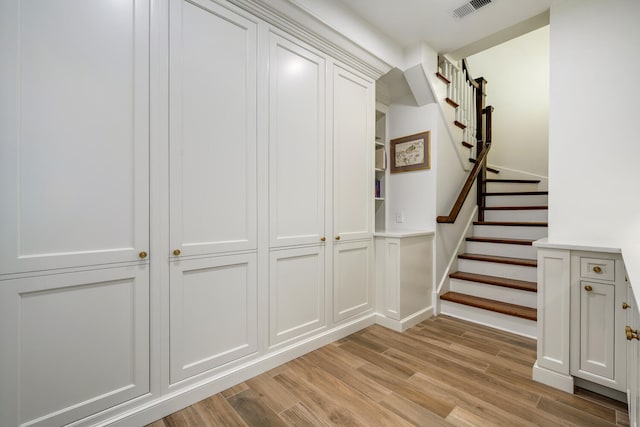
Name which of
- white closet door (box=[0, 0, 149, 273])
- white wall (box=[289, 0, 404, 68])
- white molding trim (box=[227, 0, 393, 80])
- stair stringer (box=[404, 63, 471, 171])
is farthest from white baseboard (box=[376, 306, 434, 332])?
white wall (box=[289, 0, 404, 68])

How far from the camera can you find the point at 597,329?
5.41 feet

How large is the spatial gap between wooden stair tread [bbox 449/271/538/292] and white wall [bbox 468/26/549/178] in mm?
2526

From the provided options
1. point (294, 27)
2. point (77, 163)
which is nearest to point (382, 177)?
point (294, 27)

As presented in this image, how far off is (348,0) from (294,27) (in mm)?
562

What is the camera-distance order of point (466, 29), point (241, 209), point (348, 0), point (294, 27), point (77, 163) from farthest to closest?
point (466, 29) → point (348, 0) → point (294, 27) → point (241, 209) → point (77, 163)

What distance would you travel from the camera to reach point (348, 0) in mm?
2199

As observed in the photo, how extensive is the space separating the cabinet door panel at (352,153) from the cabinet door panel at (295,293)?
0.39 m

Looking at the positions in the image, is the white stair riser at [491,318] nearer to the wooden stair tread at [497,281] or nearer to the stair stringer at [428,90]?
the wooden stair tread at [497,281]

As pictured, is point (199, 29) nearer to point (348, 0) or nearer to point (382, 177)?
point (348, 0)

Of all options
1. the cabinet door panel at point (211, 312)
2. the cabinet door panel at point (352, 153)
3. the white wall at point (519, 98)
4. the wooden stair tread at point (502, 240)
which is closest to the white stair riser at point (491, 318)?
the wooden stair tread at point (502, 240)

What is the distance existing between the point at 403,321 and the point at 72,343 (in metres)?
2.31

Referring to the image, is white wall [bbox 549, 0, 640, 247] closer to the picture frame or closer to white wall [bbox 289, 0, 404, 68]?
the picture frame

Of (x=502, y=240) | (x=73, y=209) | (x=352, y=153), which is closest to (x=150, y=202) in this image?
(x=73, y=209)

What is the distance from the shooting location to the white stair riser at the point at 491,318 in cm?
242
